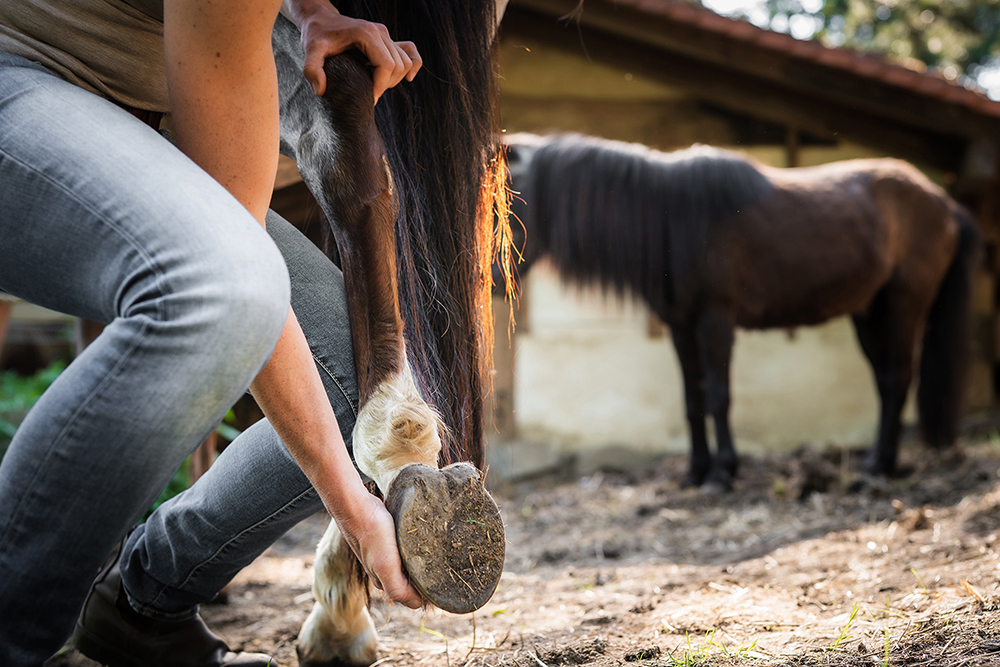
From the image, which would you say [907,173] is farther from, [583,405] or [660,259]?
[583,405]

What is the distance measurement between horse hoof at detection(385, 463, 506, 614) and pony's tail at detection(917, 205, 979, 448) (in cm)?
397

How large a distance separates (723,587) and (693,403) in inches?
90.5

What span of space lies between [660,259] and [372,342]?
2.93 meters

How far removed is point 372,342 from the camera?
98 cm

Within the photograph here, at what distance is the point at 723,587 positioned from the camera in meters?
1.65

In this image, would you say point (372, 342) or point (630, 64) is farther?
point (630, 64)

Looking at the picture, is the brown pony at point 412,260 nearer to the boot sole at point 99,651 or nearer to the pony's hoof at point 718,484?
the boot sole at point 99,651

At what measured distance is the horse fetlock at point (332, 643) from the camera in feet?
4.08

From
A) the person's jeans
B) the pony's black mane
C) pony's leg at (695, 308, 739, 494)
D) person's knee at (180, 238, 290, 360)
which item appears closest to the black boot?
the person's jeans

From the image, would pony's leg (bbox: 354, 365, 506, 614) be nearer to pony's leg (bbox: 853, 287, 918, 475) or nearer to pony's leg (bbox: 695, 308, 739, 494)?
pony's leg (bbox: 695, 308, 739, 494)

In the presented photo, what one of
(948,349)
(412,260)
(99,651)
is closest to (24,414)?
(99,651)

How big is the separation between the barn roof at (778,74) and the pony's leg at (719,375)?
4.76ft

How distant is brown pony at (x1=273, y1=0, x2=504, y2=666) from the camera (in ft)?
2.97

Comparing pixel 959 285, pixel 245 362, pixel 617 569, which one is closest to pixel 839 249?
pixel 959 285
